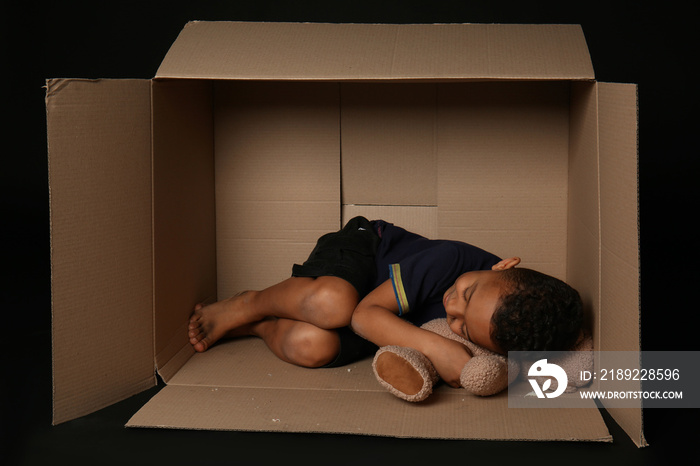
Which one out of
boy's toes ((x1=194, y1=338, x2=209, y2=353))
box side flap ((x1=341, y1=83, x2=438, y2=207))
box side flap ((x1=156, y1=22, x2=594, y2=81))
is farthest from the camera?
box side flap ((x1=341, y1=83, x2=438, y2=207))

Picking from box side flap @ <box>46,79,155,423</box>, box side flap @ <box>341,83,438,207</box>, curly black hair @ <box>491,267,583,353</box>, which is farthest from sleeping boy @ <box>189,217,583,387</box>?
box side flap @ <box>46,79,155,423</box>

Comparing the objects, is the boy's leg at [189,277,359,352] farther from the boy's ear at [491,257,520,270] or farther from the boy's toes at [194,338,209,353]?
the boy's ear at [491,257,520,270]

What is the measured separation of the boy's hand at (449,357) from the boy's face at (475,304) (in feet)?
0.09

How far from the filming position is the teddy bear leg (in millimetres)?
1217

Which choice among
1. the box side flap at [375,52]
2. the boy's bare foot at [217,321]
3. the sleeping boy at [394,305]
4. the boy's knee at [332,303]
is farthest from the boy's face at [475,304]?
the boy's bare foot at [217,321]

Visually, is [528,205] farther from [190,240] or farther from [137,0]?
[137,0]

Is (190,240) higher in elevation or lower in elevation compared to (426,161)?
lower

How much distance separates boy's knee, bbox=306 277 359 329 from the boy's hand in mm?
176

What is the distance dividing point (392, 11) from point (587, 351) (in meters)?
1.02

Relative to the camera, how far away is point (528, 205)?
168 centimetres

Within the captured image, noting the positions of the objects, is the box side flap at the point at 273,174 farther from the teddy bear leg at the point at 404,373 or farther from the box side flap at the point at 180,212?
the teddy bear leg at the point at 404,373

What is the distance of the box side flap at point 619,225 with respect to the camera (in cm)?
113

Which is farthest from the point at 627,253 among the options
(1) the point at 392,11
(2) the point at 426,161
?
(1) the point at 392,11

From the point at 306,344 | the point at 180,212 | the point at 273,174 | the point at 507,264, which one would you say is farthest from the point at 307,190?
the point at 507,264
